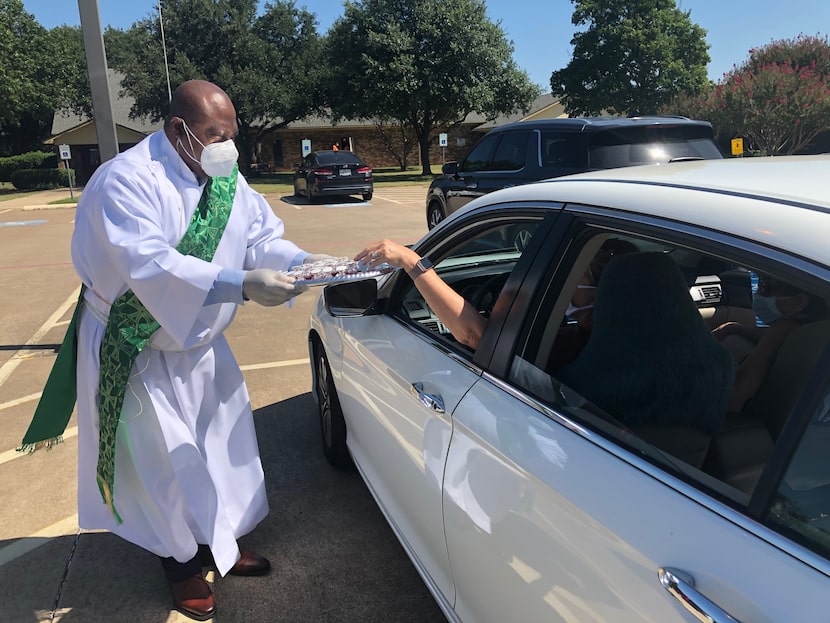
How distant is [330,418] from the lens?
3.23 meters

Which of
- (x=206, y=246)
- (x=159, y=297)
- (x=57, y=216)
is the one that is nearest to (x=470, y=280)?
(x=206, y=246)

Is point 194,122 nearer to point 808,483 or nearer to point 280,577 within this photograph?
point 280,577

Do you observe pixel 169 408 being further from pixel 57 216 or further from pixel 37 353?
pixel 57 216

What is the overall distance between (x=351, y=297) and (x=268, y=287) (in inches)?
20.3

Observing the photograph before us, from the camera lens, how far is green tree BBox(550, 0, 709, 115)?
36.5 metres

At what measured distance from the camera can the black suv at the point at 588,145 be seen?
6.57 m

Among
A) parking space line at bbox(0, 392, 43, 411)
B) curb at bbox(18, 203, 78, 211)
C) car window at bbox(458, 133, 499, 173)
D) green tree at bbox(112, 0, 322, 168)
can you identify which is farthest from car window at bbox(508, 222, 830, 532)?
green tree at bbox(112, 0, 322, 168)

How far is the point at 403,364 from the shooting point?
2236 mm

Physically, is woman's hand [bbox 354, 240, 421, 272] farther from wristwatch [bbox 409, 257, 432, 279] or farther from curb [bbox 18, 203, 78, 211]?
curb [bbox 18, 203, 78, 211]

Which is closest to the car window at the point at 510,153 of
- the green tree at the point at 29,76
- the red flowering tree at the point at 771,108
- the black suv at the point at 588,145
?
the black suv at the point at 588,145

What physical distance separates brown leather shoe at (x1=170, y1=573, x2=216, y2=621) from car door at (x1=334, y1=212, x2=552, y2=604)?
74cm

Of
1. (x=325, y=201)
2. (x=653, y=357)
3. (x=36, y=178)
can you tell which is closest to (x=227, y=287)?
(x=653, y=357)

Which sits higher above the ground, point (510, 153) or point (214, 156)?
point (510, 153)

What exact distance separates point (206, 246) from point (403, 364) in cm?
80
